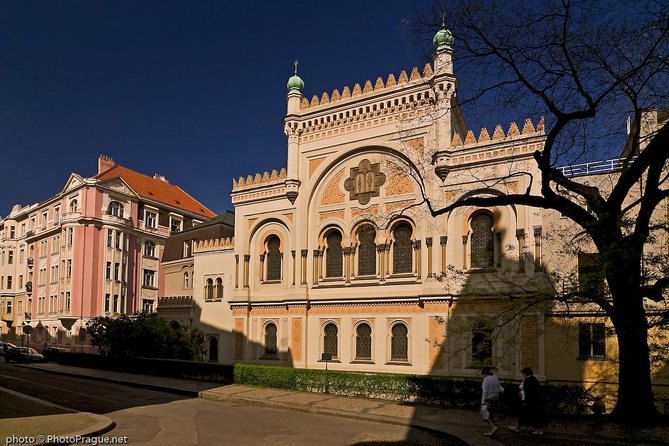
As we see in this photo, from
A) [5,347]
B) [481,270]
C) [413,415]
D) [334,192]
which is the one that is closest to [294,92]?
[334,192]

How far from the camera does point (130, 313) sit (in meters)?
52.0

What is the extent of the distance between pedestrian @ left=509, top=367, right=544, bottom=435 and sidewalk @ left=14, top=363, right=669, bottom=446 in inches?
11.8

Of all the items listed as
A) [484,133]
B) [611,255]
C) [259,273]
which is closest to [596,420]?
[611,255]

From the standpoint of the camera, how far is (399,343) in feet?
87.7

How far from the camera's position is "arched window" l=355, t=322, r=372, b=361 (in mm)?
27609

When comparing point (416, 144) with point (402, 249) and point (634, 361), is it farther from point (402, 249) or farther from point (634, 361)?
point (634, 361)

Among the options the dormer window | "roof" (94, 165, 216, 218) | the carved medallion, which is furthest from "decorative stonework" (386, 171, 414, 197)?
the dormer window

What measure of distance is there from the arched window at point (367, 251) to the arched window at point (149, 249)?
105 feet

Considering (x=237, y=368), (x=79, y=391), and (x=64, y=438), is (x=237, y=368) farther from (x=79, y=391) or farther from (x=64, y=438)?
(x=64, y=438)

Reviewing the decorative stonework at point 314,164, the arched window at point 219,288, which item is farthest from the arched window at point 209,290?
the decorative stonework at point 314,164

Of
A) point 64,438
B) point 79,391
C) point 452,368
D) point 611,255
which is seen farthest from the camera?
point 452,368

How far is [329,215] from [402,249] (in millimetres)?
4475

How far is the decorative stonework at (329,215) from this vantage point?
2925 cm

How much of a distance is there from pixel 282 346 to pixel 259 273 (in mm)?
4350
